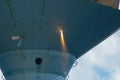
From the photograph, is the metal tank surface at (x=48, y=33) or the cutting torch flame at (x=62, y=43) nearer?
the metal tank surface at (x=48, y=33)

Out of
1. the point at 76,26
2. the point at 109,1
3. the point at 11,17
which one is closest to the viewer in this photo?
the point at 11,17

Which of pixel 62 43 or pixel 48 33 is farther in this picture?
pixel 62 43

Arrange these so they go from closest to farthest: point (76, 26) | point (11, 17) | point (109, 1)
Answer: point (11, 17), point (76, 26), point (109, 1)

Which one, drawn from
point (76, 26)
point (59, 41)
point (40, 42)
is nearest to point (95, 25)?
point (76, 26)

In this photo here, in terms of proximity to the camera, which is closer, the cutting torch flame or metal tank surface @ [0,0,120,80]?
metal tank surface @ [0,0,120,80]

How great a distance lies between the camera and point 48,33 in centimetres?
1032

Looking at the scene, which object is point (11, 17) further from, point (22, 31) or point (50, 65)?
point (50, 65)

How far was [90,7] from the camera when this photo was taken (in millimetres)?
9898

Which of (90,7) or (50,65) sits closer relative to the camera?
(90,7)

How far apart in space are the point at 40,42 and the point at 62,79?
211 centimetres

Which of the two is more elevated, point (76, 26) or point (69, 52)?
point (76, 26)

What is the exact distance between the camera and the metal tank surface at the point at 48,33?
31.6 feet

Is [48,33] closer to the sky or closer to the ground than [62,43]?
closer to the sky

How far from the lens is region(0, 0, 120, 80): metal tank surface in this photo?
31.6 ft
